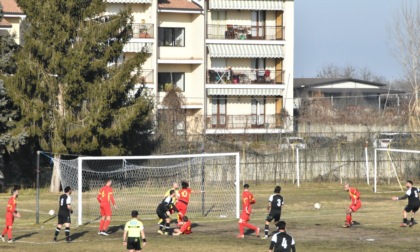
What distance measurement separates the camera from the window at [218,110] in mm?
71562

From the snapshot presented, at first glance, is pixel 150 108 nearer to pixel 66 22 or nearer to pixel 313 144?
pixel 66 22

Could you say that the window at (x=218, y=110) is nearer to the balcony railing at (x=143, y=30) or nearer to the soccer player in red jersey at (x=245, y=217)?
the balcony railing at (x=143, y=30)

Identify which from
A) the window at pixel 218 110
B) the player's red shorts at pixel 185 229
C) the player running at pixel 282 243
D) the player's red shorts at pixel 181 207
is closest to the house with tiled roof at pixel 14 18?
the window at pixel 218 110

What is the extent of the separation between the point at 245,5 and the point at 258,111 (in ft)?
28.1

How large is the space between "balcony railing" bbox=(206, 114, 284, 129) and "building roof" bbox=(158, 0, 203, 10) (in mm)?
8284

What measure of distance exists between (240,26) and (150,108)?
2351 cm

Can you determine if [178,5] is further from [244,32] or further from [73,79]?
[73,79]

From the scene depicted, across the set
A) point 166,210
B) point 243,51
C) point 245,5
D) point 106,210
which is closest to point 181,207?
point 166,210

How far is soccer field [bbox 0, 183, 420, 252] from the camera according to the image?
29.3 meters

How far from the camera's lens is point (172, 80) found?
70.8 m

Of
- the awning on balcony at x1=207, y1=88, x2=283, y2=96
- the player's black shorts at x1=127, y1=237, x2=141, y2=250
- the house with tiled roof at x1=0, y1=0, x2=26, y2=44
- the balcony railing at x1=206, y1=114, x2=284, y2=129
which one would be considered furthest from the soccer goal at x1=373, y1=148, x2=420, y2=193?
the player's black shorts at x1=127, y1=237, x2=141, y2=250

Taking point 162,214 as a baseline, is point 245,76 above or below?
above

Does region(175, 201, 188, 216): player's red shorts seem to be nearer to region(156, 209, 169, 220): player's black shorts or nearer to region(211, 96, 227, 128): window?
region(156, 209, 169, 220): player's black shorts

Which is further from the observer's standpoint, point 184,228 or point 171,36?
point 171,36
